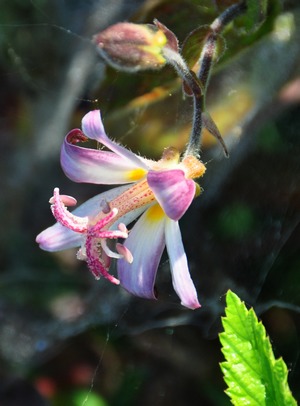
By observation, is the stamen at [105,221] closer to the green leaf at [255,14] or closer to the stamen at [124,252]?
the stamen at [124,252]

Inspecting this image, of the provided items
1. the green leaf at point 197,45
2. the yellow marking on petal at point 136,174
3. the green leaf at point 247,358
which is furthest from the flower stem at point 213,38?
the green leaf at point 247,358

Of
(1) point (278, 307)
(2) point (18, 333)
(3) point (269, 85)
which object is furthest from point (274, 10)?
(2) point (18, 333)

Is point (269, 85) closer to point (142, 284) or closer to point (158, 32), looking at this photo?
point (158, 32)

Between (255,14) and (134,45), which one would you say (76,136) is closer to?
(134,45)

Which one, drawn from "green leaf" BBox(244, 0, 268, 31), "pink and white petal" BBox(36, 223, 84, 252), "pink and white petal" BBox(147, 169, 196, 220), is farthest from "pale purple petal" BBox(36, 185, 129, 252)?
"green leaf" BBox(244, 0, 268, 31)

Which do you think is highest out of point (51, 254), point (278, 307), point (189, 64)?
point (189, 64)

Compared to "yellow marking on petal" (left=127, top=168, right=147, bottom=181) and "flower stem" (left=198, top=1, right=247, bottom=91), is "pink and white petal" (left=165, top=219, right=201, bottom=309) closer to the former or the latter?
"yellow marking on petal" (left=127, top=168, right=147, bottom=181)

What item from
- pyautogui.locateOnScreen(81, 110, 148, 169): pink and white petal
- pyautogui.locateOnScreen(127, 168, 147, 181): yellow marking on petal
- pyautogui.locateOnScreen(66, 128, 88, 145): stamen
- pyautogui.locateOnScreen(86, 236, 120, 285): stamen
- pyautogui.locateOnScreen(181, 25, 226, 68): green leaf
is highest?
pyautogui.locateOnScreen(181, 25, 226, 68): green leaf
